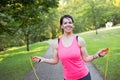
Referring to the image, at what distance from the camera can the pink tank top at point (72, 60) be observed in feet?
12.1

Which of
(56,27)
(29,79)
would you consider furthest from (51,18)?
(29,79)

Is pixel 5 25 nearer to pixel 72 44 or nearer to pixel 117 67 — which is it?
pixel 117 67

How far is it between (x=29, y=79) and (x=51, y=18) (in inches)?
995

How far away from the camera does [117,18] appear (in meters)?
53.7

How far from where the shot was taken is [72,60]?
3.69 m

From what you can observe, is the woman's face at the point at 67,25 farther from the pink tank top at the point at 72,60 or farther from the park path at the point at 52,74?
the park path at the point at 52,74

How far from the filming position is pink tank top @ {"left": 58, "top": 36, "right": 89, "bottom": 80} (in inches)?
145

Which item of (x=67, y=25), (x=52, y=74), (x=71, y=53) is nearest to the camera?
(x=71, y=53)

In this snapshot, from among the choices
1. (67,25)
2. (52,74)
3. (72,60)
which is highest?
(67,25)

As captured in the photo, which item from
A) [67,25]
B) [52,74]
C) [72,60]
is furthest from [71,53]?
[52,74]

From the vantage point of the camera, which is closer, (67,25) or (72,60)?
(72,60)

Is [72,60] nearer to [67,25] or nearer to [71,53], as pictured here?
[71,53]

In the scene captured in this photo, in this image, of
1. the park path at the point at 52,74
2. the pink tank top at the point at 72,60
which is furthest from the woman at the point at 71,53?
the park path at the point at 52,74

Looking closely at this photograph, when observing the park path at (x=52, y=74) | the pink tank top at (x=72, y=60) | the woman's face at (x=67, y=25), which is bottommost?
the park path at (x=52, y=74)
